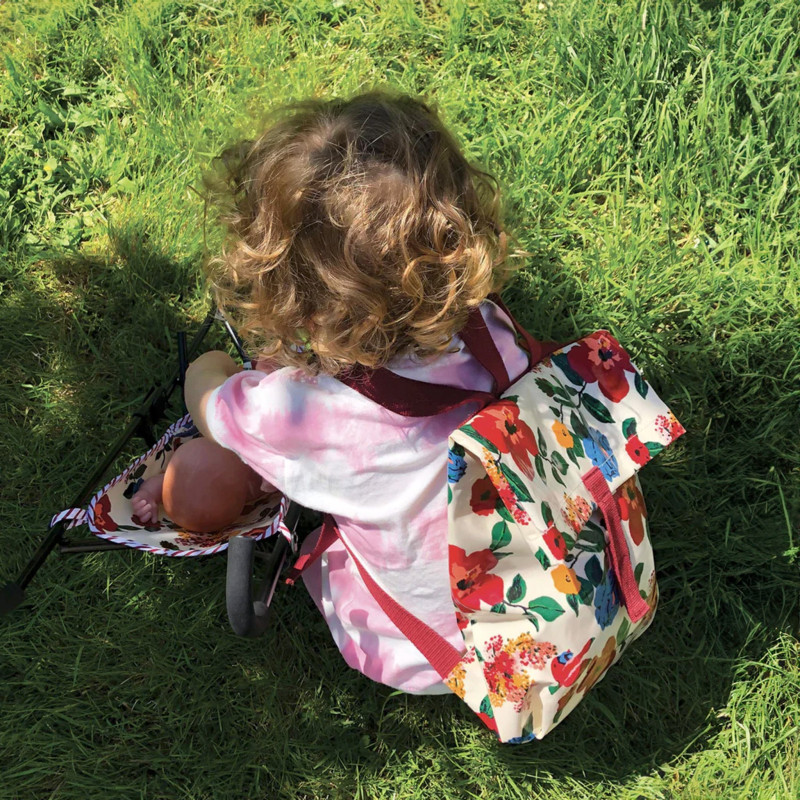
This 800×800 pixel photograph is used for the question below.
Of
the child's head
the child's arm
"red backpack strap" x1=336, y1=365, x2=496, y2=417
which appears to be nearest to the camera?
the child's head

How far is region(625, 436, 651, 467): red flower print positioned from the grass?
672 mm

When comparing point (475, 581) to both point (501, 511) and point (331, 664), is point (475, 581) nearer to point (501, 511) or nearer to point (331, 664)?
point (501, 511)

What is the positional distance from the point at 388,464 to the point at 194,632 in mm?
1061

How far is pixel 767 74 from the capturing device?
8.30ft

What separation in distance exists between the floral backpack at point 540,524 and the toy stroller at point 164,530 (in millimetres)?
387

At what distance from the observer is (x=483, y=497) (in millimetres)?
1577

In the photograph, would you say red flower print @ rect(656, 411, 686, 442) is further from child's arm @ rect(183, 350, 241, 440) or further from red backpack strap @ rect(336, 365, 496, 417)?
child's arm @ rect(183, 350, 241, 440)

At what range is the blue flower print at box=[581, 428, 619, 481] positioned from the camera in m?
1.67

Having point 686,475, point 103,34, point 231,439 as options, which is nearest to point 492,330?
point 231,439

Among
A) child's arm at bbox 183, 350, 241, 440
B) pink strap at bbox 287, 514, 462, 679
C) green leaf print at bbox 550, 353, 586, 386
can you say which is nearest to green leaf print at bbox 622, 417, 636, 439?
green leaf print at bbox 550, 353, 586, 386

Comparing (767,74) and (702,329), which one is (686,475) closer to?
(702,329)

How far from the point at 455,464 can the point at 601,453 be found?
1.22 feet

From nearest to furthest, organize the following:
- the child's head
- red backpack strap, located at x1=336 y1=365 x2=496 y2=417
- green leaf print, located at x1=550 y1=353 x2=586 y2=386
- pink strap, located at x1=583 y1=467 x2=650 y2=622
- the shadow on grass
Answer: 1. the child's head
2. red backpack strap, located at x1=336 y1=365 x2=496 y2=417
3. pink strap, located at x1=583 y1=467 x2=650 y2=622
4. green leaf print, located at x1=550 y1=353 x2=586 y2=386
5. the shadow on grass

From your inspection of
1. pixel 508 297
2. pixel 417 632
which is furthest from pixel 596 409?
pixel 508 297
